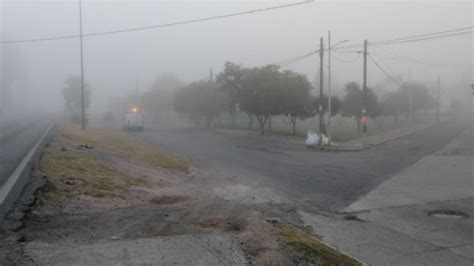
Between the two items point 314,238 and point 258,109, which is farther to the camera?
point 258,109

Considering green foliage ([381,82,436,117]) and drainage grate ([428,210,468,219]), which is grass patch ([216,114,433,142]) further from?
drainage grate ([428,210,468,219])

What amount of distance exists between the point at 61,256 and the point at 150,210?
11.6 feet

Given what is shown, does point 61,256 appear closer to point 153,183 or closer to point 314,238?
point 314,238

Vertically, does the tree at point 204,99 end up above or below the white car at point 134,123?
above

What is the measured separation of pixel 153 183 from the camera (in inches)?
574

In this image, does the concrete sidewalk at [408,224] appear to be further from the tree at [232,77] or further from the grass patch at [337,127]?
the tree at [232,77]

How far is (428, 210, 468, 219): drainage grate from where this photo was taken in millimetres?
11020

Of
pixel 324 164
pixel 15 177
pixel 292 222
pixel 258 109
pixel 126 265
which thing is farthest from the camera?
pixel 258 109

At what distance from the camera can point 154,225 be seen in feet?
28.8

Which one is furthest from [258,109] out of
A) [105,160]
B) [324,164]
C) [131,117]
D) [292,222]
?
[292,222]

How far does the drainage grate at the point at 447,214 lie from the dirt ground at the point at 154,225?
3.10 meters

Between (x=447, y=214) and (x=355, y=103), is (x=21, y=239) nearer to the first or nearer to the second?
(x=447, y=214)

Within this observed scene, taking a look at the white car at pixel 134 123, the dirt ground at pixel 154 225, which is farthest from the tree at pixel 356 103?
the dirt ground at pixel 154 225

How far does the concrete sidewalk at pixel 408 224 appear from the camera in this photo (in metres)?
8.03
